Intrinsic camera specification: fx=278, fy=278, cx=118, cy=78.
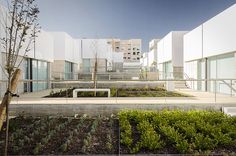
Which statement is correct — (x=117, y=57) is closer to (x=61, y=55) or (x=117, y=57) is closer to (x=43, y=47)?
(x=61, y=55)

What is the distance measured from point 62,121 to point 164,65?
99.7ft

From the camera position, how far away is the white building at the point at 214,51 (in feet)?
59.1

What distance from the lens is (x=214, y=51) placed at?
20641 mm

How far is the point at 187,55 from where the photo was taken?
92.0ft

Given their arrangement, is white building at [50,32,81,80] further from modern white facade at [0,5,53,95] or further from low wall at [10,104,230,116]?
low wall at [10,104,230,116]

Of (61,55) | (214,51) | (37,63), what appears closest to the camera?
(214,51)

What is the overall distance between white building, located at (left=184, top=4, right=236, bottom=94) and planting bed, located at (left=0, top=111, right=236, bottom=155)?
21.3 ft

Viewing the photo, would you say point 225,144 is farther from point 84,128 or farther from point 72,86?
point 72,86

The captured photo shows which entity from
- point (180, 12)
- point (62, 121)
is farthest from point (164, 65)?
point (62, 121)

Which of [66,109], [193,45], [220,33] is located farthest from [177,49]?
[66,109]

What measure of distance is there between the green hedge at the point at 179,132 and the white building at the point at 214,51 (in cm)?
572

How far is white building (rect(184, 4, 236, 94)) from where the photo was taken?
18000 mm

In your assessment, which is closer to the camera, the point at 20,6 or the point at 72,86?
the point at 20,6

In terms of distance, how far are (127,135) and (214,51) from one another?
14870 millimetres
